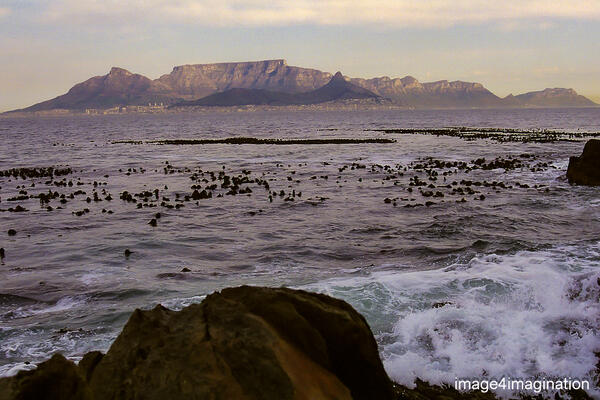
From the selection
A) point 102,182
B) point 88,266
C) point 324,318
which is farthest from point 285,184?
point 324,318

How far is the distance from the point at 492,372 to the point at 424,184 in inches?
975

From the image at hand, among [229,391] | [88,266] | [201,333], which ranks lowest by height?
[88,266]

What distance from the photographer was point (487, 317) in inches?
427

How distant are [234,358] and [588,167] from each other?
3292 centimetres

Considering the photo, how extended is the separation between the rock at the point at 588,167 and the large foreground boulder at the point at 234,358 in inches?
Answer: 1183

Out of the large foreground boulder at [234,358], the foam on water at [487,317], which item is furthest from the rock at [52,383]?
the foam on water at [487,317]

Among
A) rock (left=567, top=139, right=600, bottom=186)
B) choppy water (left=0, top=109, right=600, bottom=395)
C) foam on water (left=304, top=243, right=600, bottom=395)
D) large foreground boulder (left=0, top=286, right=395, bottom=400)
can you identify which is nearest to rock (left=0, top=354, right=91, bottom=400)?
large foreground boulder (left=0, top=286, right=395, bottom=400)

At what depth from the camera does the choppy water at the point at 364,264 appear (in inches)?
389

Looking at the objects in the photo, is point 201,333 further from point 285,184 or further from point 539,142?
point 539,142

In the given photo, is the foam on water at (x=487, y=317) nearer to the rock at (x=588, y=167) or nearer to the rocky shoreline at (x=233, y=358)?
the rocky shoreline at (x=233, y=358)

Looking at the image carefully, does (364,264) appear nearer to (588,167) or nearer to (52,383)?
(52,383)

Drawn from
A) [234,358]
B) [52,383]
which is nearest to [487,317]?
[234,358]

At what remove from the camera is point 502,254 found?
1648cm

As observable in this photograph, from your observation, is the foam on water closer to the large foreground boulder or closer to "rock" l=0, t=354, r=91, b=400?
the large foreground boulder
